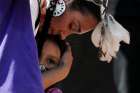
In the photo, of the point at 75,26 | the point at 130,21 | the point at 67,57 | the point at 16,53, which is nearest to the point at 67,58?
the point at 67,57

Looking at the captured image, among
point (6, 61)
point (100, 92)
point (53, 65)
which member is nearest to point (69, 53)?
point (53, 65)

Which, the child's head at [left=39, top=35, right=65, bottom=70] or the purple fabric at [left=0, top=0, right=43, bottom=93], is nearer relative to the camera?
the purple fabric at [left=0, top=0, right=43, bottom=93]

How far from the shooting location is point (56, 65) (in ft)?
4.66

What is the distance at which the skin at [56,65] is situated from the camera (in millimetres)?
1406

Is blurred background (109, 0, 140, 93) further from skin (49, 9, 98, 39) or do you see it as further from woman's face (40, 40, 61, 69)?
woman's face (40, 40, 61, 69)

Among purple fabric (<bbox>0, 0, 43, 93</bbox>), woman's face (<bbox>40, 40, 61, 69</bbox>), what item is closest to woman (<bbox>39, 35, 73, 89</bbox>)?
woman's face (<bbox>40, 40, 61, 69</bbox>)

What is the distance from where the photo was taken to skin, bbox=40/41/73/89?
1406 millimetres

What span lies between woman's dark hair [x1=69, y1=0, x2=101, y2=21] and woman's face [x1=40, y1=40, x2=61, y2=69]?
0.47 feet

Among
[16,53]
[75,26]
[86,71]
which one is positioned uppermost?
[16,53]

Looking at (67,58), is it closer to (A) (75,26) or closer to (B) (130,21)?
(A) (75,26)

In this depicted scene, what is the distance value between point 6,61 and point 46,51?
0.49m

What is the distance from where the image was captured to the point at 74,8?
55.4 inches

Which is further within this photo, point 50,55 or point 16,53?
point 50,55

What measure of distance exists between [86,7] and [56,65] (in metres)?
0.22
